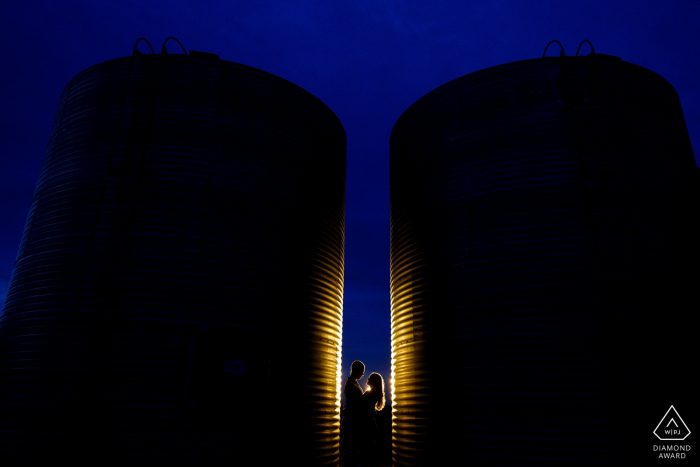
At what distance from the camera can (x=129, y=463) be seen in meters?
7.15

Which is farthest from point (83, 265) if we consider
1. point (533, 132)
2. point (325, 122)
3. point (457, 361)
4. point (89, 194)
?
point (533, 132)

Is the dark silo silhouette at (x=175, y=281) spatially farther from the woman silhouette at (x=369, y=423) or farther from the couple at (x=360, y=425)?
the woman silhouette at (x=369, y=423)

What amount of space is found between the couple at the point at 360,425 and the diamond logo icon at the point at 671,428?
499 centimetres

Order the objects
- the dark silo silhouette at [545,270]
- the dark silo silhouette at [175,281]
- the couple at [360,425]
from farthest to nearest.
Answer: the couple at [360,425] → the dark silo silhouette at [175,281] → the dark silo silhouette at [545,270]

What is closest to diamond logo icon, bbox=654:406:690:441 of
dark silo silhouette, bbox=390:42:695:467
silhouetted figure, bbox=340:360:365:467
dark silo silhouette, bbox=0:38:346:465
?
dark silo silhouette, bbox=390:42:695:467

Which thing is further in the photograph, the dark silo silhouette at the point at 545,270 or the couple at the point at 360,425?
the couple at the point at 360,425

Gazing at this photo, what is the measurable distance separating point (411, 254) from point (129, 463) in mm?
7435

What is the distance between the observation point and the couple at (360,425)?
8.12 meters

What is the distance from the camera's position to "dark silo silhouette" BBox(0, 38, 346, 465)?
24.6 ft

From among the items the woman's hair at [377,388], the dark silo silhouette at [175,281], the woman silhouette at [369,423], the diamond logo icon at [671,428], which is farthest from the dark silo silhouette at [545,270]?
the dark silo silhouette at [175,281]

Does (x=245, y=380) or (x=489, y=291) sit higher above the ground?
(x=489, y=291)

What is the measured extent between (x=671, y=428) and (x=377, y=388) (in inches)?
210

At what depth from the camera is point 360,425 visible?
8.21 metres

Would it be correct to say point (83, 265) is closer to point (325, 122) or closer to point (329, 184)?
point (329, 184)
